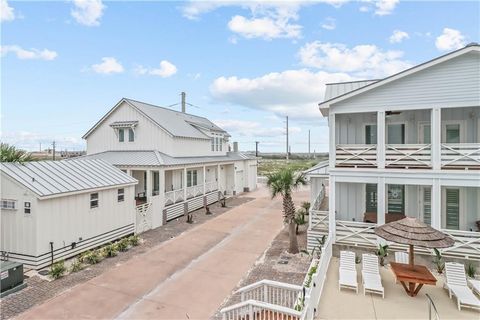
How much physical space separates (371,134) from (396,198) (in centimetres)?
309

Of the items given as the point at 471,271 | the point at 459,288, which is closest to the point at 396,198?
the point at 471,271

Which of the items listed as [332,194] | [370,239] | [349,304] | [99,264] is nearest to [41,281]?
[99,264]

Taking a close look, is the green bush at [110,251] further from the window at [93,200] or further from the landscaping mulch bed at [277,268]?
the landscaping mulch bed at [277,268]

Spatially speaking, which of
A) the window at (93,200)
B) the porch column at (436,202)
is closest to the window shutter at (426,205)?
the porch column at (436,202)

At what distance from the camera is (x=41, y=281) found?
969 centimetres

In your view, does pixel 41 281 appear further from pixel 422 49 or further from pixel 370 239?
pixel 422 49

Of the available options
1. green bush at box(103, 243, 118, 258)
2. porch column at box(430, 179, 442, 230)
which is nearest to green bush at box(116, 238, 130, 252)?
green bush at box(103, 243, 118, 258)

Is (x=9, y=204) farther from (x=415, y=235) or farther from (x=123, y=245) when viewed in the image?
(x=415, y=235)

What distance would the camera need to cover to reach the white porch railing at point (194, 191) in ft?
71.5

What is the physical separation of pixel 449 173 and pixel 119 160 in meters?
18.6

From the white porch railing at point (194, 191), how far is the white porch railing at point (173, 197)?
3.56 feet

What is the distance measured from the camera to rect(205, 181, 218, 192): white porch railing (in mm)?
25141

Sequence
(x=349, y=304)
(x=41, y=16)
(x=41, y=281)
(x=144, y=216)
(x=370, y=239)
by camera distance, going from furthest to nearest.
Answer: (x=144, y=216), (x=41, y=16), (x=370, y=239), (x=41, y=281), (x=349, y=304)

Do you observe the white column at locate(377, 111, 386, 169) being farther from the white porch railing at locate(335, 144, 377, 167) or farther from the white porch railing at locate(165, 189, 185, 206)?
the white porch railing at locate(165, 189, 185, 206)
